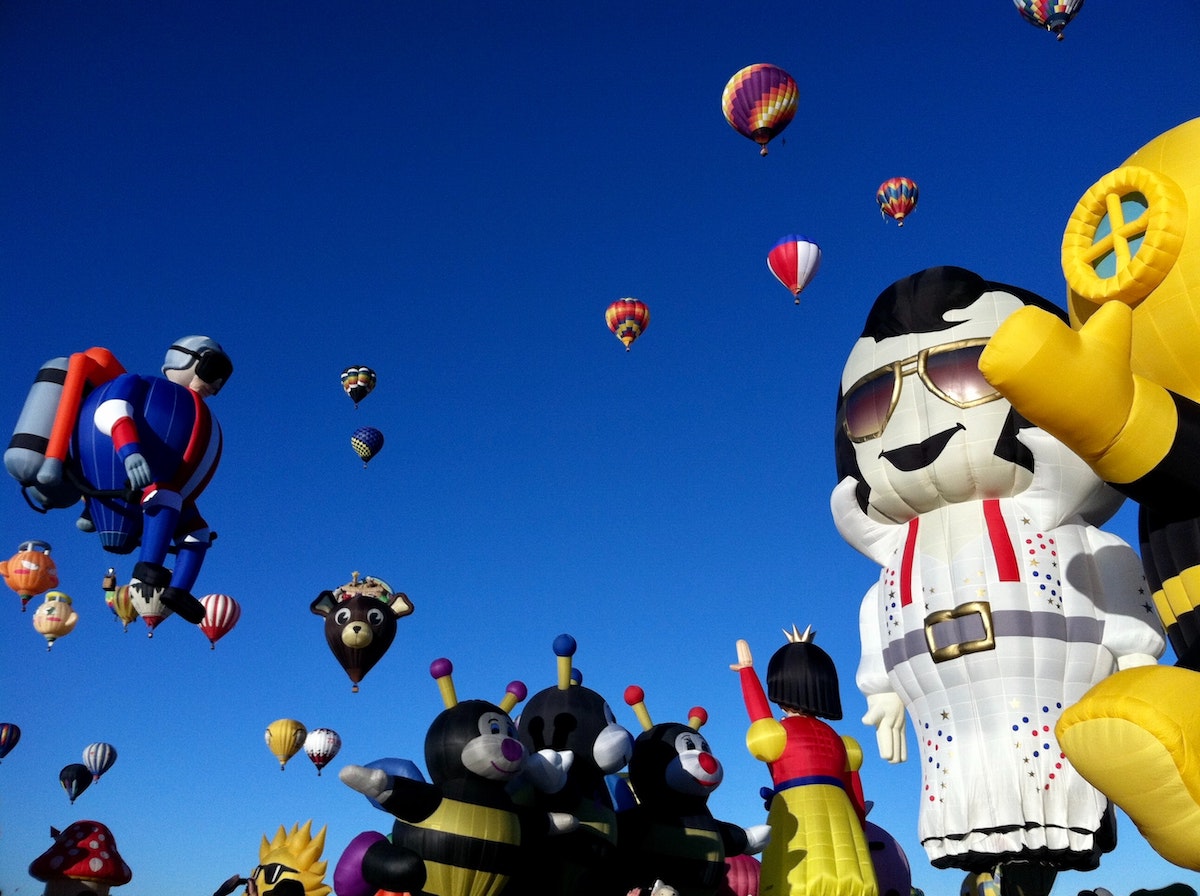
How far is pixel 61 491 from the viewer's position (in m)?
10.5

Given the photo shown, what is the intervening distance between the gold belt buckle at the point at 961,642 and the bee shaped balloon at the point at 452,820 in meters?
2.86

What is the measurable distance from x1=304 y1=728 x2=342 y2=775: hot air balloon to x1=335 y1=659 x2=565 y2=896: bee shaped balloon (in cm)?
1245

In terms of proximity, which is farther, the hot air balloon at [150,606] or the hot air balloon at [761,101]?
the hot air balloon at [761,101]

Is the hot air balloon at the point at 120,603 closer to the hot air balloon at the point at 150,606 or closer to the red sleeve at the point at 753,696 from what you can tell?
the hot air balloon at the point at 150,606

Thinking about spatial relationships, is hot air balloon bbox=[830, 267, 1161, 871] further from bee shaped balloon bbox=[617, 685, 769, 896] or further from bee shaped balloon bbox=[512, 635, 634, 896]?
bee shaped balloon bbox=[512, 635, 634, 896]

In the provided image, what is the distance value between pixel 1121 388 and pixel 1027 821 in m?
4.21

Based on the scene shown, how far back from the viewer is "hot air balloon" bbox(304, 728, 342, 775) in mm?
19562

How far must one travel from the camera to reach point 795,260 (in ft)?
47.1

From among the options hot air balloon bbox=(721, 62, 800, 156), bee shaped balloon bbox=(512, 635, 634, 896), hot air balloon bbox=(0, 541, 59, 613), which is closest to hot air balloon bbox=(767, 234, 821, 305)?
hot air balloon bbox=(721, 62, 800, 156)

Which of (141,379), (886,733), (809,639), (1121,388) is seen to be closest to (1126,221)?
(1121,388)

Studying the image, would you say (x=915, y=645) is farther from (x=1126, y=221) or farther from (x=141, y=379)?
(x=141, y=379)

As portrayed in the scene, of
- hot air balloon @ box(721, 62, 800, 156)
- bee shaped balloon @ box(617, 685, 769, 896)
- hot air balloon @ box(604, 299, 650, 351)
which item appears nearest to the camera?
bee shaped balloon @ box(617, 685, 769, 896)

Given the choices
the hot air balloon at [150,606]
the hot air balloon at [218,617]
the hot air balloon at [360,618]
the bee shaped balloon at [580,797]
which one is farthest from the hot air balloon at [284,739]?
the bee shaped balloon at [580,797]

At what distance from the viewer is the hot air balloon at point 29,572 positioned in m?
20.1
